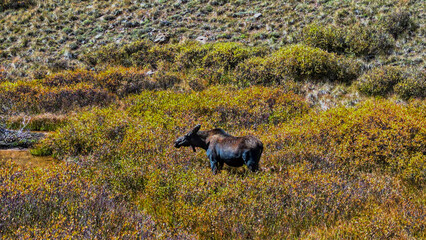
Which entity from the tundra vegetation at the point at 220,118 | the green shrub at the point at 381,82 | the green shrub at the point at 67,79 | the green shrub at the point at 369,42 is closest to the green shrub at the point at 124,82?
the tundra vegetation at the point at 220,118

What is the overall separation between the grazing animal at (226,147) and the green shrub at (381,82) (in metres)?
11.3

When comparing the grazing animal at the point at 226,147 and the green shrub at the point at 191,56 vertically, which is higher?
the grazing animal at the point at 226,147

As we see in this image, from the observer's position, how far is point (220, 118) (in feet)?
45.0

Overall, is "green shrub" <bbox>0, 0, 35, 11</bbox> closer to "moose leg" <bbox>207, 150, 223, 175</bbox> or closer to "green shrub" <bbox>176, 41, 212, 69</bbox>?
"green shrub" <bbox>176, 41, 212, 69</bbox>

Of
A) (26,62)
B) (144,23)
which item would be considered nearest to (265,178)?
(26,62)

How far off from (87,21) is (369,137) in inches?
1232

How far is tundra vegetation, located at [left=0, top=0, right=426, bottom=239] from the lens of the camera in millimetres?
6359

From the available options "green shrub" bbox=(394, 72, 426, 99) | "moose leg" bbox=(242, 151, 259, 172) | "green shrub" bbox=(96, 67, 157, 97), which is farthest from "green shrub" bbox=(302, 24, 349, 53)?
"moose leg" bbox=(242, 151, 259, 172)

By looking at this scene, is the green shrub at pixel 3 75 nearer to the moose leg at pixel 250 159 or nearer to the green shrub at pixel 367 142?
the green shrub at pixel 367 142

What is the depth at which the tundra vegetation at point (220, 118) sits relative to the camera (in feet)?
20.9

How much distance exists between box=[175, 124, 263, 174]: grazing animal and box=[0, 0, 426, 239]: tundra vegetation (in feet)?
1.50

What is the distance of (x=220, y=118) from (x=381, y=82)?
938cm

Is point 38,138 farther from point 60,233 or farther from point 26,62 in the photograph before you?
point 26,62

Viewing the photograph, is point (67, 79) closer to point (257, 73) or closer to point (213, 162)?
point (257, 73)
